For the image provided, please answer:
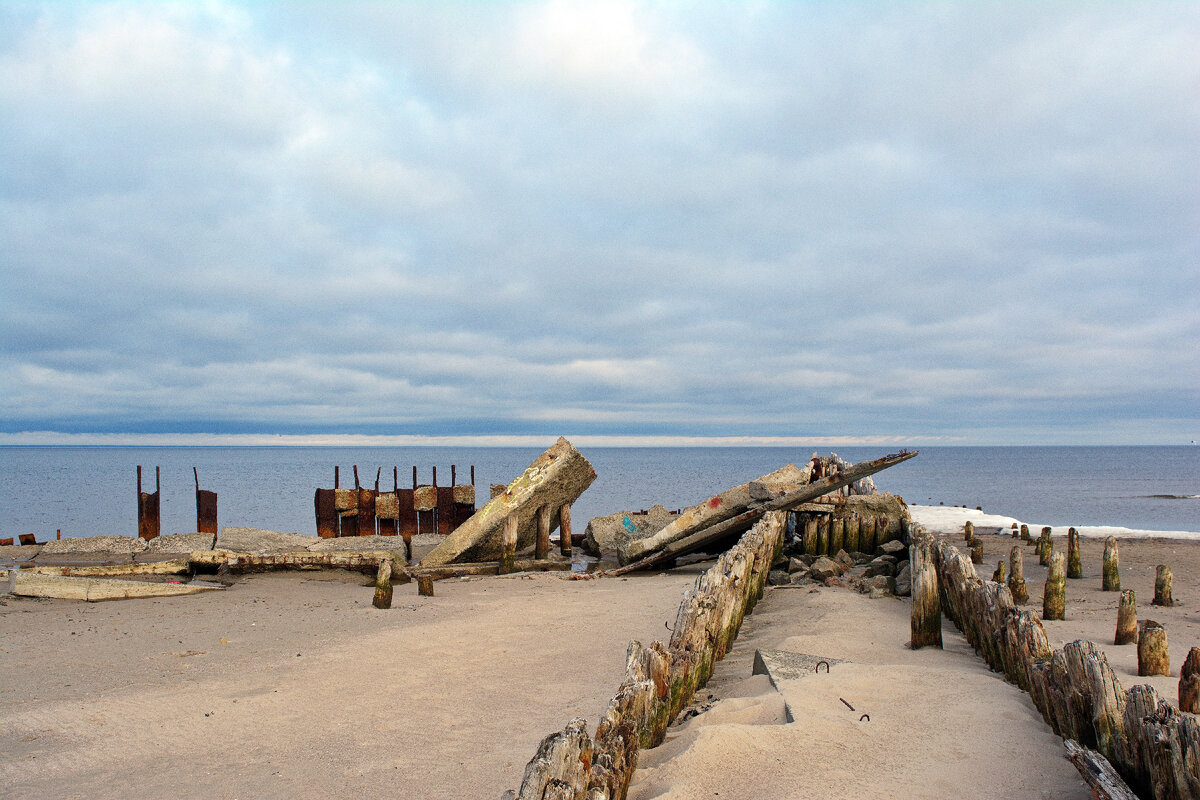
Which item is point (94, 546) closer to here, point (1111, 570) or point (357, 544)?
point (357, 544)

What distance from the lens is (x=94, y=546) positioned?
1758 cm

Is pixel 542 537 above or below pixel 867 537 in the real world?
below

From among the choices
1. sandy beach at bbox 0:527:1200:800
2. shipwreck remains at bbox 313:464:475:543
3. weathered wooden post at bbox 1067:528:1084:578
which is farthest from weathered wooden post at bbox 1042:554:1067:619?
shipwreck remains at bbox 313:464:475:543

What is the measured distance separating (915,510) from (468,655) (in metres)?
31.3

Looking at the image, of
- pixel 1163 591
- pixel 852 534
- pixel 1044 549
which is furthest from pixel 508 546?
pixel 1044 549

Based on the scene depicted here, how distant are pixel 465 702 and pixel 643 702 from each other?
2.49m

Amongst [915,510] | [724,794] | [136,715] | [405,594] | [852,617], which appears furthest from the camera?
[915,510]

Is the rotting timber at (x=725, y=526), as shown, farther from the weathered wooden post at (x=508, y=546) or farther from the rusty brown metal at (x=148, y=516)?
the rusty brown metal at (x=148, y=516)

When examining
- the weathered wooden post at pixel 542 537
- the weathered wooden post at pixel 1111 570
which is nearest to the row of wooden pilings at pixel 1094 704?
the weathered wooden post at pixel 1111 570

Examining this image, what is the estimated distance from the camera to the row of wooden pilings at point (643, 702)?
2.66m

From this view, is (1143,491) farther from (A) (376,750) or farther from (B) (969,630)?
(A) (376,750)

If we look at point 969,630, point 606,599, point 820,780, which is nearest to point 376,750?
point 820,780

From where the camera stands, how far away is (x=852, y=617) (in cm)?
804

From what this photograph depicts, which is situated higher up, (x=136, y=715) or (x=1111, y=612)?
A: (x=136, y=715)
